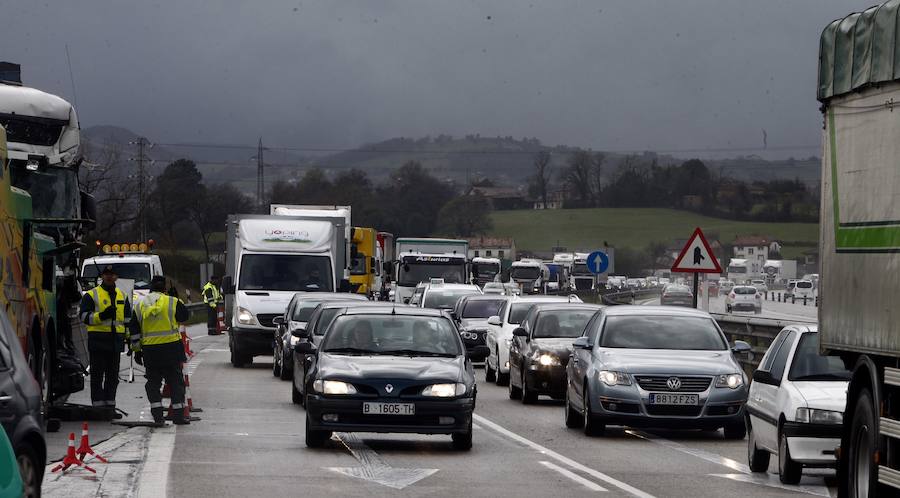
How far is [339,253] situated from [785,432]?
2320 centimetres

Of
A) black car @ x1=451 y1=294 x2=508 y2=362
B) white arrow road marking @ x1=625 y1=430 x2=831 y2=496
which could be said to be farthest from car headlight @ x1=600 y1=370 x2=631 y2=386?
black car @ x1=451 y1=294 x2=508 y2=362

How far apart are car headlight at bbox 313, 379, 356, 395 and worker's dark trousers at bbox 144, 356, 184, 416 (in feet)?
11.3

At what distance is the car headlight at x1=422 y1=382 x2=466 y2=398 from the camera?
672 inches

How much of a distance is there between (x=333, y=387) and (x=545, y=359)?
27.4 ft

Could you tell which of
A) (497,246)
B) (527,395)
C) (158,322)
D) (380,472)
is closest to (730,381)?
(380,472)

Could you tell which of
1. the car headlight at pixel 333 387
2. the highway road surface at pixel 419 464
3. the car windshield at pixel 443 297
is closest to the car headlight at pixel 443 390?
the highway road surface at pixel 419 464

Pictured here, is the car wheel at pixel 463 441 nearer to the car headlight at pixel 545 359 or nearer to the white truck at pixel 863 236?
the white truck at pixel 863 236

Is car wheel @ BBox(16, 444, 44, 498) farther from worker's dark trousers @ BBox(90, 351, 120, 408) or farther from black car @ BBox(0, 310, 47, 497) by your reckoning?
worker's dark trousers @ BBox(90, 351, 120, 408)

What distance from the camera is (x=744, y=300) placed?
250 ft

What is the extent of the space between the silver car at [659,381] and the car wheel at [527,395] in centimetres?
473

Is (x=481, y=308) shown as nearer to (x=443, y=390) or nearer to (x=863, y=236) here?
(x=443, y=390)

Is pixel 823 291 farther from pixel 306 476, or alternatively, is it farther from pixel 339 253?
pixel 339 253

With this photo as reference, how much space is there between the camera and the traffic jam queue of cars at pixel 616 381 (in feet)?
48.9

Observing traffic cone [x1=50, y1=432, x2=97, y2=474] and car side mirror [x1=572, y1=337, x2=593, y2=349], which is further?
car side mirror [x1=572, y1=337, x2=593, y2=349]
